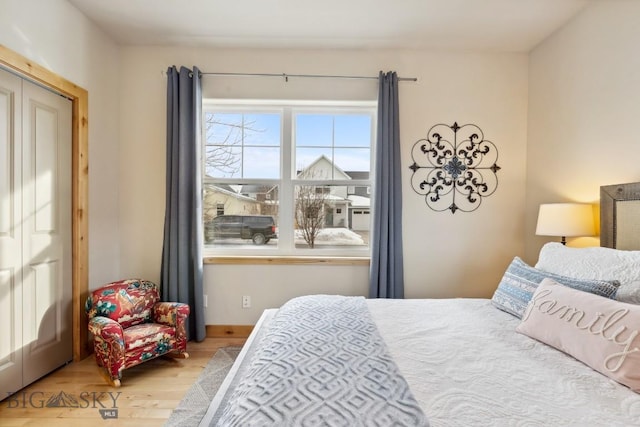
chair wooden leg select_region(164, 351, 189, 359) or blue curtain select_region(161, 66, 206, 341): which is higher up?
blue curtain select_region(161, 66, 206, 341)

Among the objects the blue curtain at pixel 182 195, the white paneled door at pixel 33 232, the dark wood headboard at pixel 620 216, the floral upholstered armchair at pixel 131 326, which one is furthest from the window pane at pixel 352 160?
the white paneled door at pixel 33 232

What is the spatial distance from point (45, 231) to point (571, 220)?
354cm

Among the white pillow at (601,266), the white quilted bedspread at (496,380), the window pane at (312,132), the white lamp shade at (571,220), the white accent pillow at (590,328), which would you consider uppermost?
the window pane at (312,132)

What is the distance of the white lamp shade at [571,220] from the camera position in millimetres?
2008

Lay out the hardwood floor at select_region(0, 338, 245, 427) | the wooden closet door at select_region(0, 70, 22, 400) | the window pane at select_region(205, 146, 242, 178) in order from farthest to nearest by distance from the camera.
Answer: the window pane at select_region(205, 146, 242, 178) < the wooden closet door at select_region(0, 70, 22, 400) < the hardwood floor at select_region(0, 338, 245, 427)

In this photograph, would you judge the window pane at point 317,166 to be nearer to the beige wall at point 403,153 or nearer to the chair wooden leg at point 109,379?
the beige wall at point 403,153

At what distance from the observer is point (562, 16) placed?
2.27 meters

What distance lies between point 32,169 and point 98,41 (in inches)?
48.5

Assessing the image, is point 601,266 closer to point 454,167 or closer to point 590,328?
point 590,328

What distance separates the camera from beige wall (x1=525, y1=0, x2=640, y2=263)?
1867 millimetres

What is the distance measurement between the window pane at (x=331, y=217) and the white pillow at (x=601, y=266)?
1471mm

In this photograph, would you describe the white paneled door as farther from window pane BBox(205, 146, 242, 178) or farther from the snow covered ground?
the snow covered ground

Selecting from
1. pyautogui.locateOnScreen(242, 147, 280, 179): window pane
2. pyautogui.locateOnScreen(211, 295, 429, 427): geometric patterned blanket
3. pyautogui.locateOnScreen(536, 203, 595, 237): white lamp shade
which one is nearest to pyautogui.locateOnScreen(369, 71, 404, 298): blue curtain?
pyautogui.locateOnScreen(242, 147, 280, 179): window pane

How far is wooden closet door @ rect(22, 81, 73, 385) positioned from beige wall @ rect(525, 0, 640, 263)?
373cm
